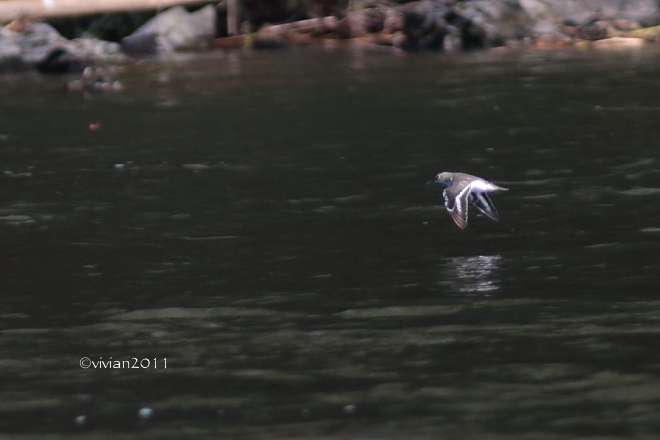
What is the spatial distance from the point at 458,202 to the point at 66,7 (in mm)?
22978

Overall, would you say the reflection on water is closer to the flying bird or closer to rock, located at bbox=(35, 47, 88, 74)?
the flying bird

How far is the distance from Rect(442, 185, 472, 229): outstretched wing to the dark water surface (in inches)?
17.1

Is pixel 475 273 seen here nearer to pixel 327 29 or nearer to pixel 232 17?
pixel 327 29

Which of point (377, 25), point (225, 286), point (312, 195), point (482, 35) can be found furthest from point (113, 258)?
point (377, 25)

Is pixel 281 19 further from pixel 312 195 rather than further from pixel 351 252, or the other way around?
pixel 351 252

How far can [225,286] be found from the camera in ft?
35.7

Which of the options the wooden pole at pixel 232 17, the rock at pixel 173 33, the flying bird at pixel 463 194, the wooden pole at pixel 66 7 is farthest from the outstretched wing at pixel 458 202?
the wooden pole at pixel 232 17

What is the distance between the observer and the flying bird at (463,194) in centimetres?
1134

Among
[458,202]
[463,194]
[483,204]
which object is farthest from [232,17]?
[458,202]

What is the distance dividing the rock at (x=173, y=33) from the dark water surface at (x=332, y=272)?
11.3 meters

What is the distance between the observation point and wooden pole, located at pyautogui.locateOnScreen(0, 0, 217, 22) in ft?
103

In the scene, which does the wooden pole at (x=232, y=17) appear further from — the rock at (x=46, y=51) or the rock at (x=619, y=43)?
the rock at (x=619, y=43)

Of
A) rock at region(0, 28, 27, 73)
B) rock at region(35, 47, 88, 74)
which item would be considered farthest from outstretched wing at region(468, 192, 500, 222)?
rock at region(0, 28, 27, 73)

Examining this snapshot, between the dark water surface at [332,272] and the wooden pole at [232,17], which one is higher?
the wooden pole at [232,17]
